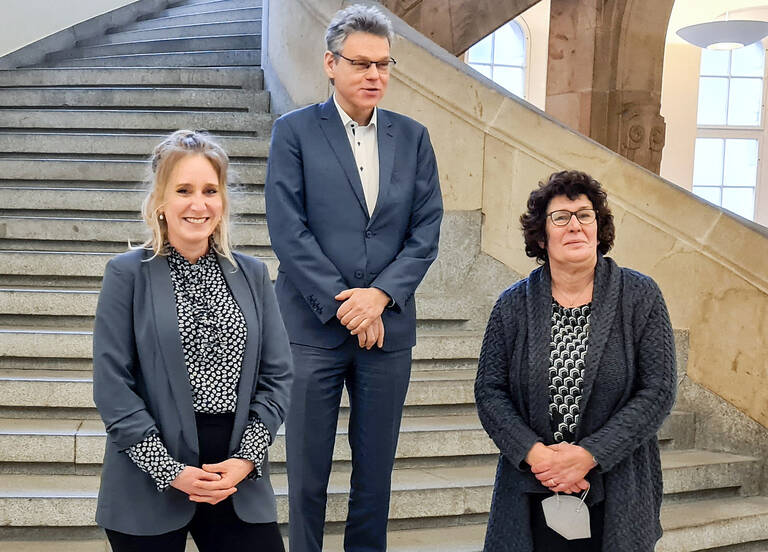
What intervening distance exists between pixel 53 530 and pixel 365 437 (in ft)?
4.04

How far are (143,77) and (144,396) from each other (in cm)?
452

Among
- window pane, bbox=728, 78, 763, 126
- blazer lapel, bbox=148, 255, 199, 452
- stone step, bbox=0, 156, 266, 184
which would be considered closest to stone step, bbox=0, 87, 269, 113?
stone step, bbox=0, 156, 266, 184

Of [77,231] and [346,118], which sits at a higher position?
[346,118]

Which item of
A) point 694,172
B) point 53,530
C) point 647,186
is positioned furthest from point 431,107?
point 694,172

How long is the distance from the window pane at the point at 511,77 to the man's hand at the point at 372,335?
1179 cm

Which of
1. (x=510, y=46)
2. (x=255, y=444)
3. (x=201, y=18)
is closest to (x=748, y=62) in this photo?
(x=510, y=46)

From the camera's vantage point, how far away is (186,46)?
675cm

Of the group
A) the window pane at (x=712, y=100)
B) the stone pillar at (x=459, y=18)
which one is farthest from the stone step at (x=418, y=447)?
the window pane at (x=712, y=100)

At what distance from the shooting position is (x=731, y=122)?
14.6m

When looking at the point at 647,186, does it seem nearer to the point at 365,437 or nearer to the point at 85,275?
the point at 365,437

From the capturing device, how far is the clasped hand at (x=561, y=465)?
2156 mm

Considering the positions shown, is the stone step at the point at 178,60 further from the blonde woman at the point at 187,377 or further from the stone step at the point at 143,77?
the blonde woman at the point at 187,377

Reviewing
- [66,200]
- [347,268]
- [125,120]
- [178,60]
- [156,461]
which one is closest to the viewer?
[156,461]

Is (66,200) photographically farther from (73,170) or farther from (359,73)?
(359,73)
